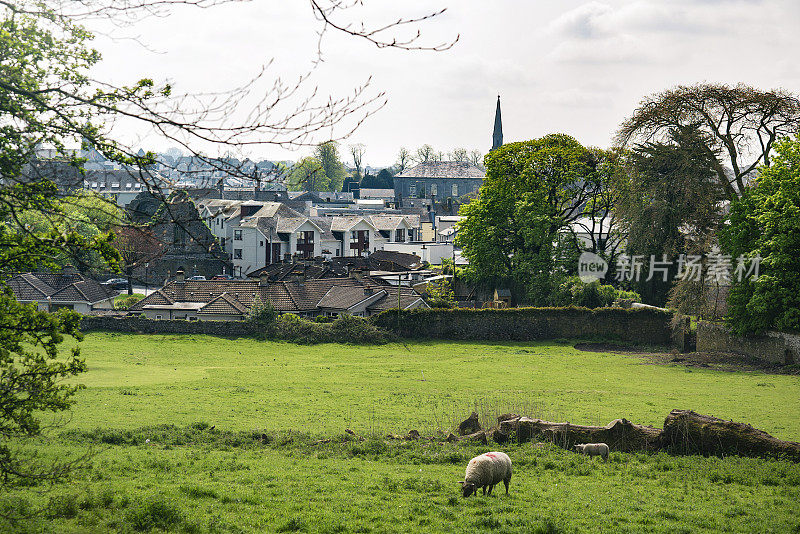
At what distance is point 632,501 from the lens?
1411cm

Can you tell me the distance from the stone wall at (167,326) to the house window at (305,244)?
34.8 metres

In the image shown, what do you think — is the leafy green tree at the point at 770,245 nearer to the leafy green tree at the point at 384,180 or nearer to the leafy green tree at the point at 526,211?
the leafy green tree at the point at 526,211

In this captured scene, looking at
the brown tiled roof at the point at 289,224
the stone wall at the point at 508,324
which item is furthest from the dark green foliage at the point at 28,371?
the brown tiled roof at the point at 289,224

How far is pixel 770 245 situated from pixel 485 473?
1146 inches

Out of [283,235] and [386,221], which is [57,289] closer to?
[283,235]

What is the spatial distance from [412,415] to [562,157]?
121ft

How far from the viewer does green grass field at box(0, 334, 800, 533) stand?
40.8ft

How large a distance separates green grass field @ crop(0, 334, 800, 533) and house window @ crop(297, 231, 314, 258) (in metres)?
46.0

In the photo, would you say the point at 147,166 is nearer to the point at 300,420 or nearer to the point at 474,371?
the point at 300,420

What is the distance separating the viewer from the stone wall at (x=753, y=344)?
38156 mm

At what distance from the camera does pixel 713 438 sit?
18656 millimetres

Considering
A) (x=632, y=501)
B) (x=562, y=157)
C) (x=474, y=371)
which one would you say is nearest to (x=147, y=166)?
(x=632, y=501)

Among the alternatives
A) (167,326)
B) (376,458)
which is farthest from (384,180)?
(376,458)

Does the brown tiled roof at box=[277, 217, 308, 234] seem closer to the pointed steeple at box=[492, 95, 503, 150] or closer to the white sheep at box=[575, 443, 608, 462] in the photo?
the white sheep at box=[575, 443, 608, 462]
